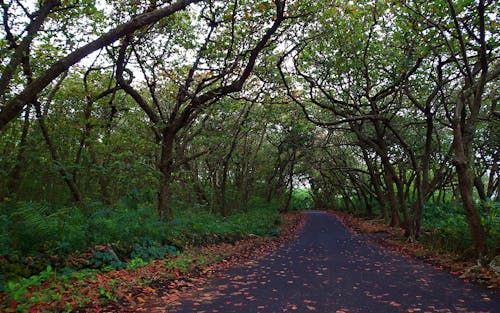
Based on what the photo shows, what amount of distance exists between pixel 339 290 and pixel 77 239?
498 centimetres

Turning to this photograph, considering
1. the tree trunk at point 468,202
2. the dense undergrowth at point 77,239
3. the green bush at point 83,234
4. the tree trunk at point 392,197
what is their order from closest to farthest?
1. the dense undergrowth at point 77,239
2. the green bush at point 83,234
3. the tree trunk at point 468,202
4. the tree trunk at point 392,197

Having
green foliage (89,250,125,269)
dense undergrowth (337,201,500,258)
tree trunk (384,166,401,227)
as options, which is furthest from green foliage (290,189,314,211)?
green foliage (89,250,125,269)

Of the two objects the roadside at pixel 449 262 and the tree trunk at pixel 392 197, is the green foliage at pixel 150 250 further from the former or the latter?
the tree trunk at pixel 392 197

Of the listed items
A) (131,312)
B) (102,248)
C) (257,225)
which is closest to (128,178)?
(102,248)

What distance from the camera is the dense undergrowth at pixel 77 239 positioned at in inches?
232

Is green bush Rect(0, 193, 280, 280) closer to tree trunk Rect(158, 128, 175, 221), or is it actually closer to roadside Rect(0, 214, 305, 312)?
roadside Rect(0, 214, 305, 312)

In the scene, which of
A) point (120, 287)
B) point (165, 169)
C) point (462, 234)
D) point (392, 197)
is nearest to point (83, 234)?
point (120, 287)

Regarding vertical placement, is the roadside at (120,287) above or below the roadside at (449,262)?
below

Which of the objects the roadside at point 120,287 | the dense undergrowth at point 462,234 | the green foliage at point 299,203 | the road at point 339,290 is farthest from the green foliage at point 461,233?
the green foliage at point 299,203

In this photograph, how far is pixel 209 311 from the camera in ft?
17.3

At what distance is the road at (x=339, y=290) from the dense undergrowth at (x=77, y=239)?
2.06 metres

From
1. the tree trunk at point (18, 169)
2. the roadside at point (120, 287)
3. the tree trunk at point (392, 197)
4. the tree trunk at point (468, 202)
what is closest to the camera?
the roadside at point (120, 287)

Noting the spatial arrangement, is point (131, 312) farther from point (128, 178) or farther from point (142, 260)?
point (128, 178)

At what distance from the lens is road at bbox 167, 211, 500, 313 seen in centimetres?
546
